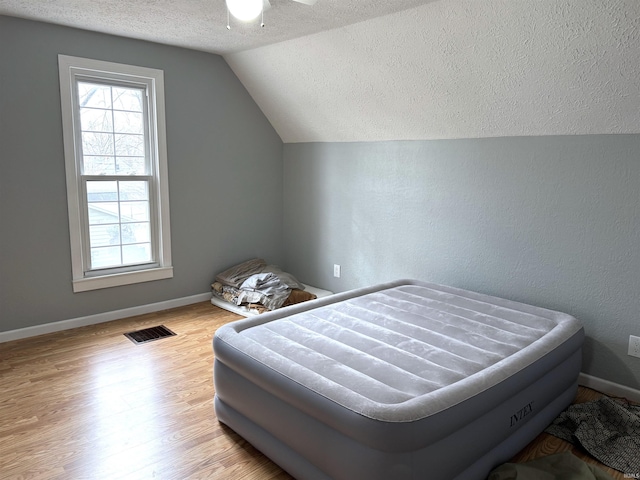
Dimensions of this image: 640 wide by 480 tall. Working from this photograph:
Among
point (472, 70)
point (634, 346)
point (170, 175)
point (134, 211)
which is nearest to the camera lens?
point (634, 346)

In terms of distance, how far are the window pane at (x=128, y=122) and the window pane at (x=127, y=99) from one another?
46 mm

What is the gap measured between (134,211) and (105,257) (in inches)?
17.0

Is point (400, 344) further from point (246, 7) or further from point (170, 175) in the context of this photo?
point (170, 175)

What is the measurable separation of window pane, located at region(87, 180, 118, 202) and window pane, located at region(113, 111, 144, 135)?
431 millimetres

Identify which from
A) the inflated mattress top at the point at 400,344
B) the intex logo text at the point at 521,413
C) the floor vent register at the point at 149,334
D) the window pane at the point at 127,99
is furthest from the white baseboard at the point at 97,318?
the intex logo text at the point at 521,413

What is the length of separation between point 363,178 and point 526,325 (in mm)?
1926

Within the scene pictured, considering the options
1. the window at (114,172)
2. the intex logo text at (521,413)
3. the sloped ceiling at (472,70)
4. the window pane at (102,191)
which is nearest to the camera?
the intex logo text at (521,413)

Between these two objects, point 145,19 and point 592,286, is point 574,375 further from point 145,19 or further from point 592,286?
point 145,19

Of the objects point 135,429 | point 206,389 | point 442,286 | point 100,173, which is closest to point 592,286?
point 442,286

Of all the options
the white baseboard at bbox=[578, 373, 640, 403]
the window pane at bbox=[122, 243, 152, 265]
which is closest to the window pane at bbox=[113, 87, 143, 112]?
the window pane at bbox=[122, 243, 152, 265]

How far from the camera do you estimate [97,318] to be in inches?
149

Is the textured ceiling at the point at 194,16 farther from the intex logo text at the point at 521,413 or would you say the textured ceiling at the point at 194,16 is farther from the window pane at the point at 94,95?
the intex logo text at the point at 521,413

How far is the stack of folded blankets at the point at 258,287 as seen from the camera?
13.2 ft

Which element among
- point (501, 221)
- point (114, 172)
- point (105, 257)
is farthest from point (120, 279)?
point (501, 221)
